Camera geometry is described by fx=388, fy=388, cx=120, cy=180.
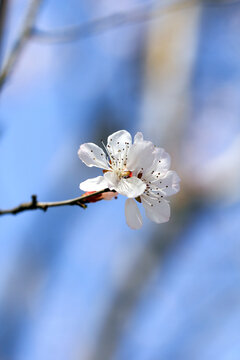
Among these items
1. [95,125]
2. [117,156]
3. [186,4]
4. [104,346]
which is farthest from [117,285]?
[117,156]

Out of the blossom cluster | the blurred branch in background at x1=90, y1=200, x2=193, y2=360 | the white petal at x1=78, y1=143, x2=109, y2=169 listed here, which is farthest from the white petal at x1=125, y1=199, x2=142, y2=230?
the blurred branch in background at x1=90, y1=200, x2=193, y2=360

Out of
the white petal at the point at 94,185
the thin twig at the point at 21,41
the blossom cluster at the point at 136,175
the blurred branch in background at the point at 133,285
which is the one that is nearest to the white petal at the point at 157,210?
the blossom cluster at the point at 136,175

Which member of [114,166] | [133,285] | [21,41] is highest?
[21,41]

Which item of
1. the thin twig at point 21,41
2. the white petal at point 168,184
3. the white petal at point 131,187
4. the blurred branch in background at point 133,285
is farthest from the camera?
the blurred branch in background at point 133,285

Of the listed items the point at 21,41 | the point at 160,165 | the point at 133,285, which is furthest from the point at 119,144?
the point at 133,285

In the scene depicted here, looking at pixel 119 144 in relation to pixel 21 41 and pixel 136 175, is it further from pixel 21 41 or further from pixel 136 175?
pixel 21 41

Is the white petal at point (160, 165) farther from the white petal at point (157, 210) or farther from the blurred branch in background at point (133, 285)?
the blurred branch in background at point (133, 285)
